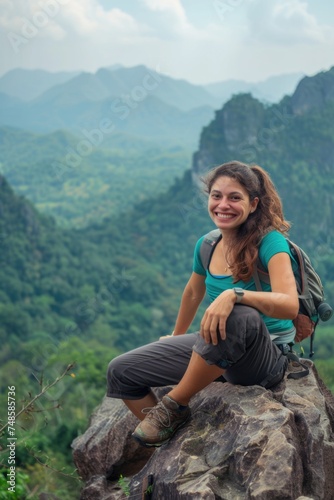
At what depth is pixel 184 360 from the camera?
8.50 feet

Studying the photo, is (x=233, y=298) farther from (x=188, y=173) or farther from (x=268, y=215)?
(x=188, y=173)

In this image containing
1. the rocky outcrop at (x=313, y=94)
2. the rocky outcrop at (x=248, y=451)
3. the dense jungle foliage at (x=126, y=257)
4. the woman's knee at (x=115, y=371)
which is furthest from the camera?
the rocky outcrop at (x=313, y=94)

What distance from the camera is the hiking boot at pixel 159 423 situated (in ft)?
8.15

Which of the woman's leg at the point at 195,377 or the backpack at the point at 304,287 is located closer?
the woman's leg at the point at 195,377

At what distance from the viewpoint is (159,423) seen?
2500 millimetres

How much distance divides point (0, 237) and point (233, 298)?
4075cm

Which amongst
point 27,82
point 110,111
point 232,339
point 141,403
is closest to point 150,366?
point 141,403

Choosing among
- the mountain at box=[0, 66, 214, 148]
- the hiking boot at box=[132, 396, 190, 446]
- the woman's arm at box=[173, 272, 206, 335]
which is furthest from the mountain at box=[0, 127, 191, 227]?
the hiking boot at box=[132, 396, 190, 446]

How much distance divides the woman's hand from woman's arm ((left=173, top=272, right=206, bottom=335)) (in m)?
A: 0.61

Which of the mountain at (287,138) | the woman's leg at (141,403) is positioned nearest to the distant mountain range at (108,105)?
the mountain at (287,138)

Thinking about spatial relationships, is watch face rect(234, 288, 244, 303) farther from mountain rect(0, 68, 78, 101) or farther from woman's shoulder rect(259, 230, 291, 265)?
mountain rect(0, 68, 78, 101)

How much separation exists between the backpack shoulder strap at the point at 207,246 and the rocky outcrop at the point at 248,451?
480mm

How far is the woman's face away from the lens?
8.26 ft

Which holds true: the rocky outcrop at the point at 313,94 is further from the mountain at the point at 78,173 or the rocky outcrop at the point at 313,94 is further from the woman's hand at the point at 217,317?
the woman's hand at the point at 217,317
